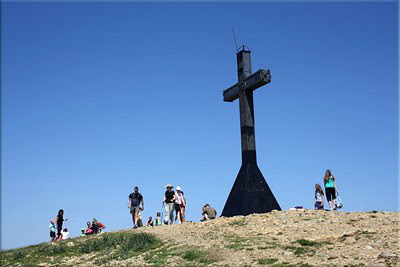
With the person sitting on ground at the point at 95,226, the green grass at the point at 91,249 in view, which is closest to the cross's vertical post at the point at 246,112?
the green grass at the point at 91,249

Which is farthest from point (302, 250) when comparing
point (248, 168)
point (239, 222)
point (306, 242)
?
point (248, 168)

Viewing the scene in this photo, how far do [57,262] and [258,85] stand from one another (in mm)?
9388

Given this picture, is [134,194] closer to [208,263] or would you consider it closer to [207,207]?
[207,207]

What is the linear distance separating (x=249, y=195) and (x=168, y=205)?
11.3ft

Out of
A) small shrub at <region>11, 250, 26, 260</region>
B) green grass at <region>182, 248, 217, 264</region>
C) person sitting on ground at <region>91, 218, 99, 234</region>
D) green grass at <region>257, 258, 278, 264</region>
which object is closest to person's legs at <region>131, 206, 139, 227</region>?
person sitting on ground at <region>91, 218, 99, 234</region>

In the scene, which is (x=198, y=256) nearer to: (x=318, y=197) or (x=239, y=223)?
(x=239, y=223)

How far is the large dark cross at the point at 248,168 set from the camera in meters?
15.7

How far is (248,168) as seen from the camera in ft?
53.2

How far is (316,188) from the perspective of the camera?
16.8 metres

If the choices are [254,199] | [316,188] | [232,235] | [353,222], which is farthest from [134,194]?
[353,222]

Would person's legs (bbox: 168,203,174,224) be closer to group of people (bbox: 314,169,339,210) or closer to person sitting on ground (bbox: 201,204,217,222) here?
person sitting on ground (bbox: 201,204,217,222)

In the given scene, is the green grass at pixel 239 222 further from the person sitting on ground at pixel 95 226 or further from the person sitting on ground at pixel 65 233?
the person sitting on ground at pixel 65 233

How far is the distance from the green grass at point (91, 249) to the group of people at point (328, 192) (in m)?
6.85

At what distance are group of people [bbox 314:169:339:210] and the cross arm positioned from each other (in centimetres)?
432
